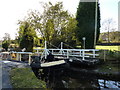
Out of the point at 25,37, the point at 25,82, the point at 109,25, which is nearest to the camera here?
the point at 25,82

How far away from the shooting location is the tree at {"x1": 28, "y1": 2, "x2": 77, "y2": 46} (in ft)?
33.0

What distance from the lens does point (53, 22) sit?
1030 centimetres

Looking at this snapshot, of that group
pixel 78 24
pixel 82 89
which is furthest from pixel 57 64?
pixel 78 24

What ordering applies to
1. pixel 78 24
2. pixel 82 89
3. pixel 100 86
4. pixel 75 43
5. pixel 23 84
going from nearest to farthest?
pixel 23 84 < pixel 82 89 < pixel 100 86 < pixel 78 24 < pixel 75 43

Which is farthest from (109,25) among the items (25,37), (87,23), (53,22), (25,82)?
(25,82)

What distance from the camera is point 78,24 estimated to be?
10.9m

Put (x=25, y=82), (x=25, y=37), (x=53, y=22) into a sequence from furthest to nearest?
(x=25, y=37), (x=53, y=22), (x=25, y=82)

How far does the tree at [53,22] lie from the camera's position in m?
10.1

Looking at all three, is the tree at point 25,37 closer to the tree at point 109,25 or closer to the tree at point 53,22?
the tree at point 53,22

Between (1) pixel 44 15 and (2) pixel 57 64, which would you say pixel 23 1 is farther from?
(2) pixel 57 64

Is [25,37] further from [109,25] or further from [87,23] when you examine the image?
[109,25]

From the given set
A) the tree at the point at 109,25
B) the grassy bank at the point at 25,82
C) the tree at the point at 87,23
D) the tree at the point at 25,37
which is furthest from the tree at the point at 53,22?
the tree at the point at 109,25

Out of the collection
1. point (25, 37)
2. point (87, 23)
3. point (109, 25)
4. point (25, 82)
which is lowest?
point (25, 82)

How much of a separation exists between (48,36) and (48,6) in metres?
3.09
